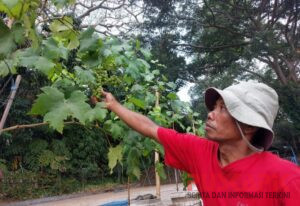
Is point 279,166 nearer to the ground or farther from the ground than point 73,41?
nearer to the ground

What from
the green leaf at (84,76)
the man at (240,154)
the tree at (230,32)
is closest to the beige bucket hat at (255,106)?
the man at (240,154)

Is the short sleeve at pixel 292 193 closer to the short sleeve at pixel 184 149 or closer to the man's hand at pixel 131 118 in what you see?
the short sleeve at pixel 184 149

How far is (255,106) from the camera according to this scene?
5.54ft

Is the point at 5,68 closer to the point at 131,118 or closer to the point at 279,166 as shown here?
the point at 131,118

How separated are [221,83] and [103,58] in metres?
16.5

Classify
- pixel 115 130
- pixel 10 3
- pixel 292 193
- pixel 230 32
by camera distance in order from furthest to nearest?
1. pixel 230 32
2. pixel 115 130
3. pixel 292 193
4. pixel 10 3

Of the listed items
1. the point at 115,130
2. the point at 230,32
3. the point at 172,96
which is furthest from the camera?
the point at 230,32

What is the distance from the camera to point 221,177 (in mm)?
1741

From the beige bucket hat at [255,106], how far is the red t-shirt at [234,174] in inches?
3.2

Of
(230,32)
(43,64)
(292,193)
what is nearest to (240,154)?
(292,193)

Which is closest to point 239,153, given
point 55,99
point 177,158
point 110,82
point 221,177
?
point 221,177

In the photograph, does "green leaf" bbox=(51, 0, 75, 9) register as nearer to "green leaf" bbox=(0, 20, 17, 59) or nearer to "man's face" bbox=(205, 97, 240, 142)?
"green leaf" bbox=(0, 20, 17, 59)

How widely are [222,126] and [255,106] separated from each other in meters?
0.15

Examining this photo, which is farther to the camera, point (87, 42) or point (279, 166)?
point (87, 42)
